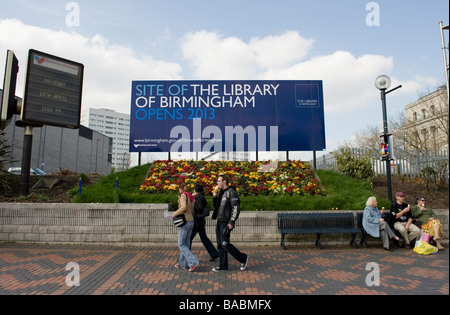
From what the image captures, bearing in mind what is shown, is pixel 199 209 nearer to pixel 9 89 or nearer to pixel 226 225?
pixel 226 225

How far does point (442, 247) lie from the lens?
764 cm

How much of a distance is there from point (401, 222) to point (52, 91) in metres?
11.5

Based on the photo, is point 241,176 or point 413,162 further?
point 413,162

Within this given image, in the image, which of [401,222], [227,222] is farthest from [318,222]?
[227,222]

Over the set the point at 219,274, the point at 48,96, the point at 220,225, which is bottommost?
the point at 219,274

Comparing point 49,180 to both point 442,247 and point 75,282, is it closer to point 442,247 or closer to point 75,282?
point 75,282

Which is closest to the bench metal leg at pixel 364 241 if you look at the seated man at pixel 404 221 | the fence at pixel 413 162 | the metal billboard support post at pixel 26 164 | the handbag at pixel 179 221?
the seated man at pixel 404 221

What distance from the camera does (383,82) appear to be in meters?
9.70

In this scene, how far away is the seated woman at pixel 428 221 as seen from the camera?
7586mm

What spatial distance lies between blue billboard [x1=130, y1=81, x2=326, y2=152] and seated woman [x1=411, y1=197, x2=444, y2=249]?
511 centimetres

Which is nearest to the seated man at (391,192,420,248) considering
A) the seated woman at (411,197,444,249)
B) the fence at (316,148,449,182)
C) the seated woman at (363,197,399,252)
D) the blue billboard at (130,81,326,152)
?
the seated woman at (411,197,444,249)

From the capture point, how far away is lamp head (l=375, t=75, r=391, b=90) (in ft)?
31.6

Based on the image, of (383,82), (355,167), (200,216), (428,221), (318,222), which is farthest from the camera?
(355,167)


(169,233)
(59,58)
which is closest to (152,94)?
(59,58)
